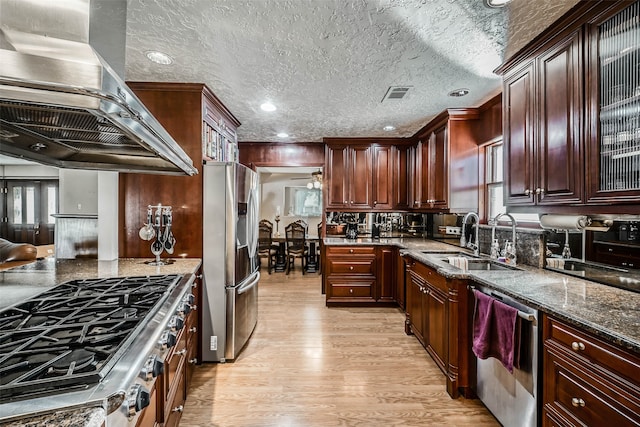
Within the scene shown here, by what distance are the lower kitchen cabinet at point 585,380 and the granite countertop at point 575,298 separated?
6 cm

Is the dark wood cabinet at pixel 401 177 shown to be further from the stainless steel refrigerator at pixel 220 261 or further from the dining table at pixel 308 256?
the stainless steel refrigerator at pixel 220 261

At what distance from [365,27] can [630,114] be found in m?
1.36

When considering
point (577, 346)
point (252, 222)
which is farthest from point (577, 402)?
point (252, 222)

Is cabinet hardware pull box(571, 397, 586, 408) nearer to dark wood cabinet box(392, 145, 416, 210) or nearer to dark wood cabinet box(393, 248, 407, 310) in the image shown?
dark wood cabinet box(393, 248, 407, 310)

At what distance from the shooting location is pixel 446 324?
2.21m

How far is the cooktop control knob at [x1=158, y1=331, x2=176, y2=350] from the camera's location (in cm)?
118

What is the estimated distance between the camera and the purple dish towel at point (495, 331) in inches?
63.0

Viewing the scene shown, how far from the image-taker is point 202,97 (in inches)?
103

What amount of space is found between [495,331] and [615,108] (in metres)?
1.30

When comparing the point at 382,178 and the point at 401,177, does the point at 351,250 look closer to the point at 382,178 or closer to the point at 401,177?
the point at 382,178

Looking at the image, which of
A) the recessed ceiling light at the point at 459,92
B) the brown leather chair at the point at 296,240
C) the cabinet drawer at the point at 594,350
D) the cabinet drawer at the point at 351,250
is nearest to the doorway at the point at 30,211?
the brown leather chair at the point at 296,240

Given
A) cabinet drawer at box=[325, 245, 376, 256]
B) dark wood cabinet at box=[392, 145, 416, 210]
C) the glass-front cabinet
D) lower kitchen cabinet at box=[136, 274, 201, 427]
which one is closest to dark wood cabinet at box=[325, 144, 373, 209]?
dark wood cabinet at box=[392, 145, 416, 210]

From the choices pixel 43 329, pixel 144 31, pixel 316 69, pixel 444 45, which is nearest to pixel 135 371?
pixel 43 329

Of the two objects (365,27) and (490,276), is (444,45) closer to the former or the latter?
(365,27)
